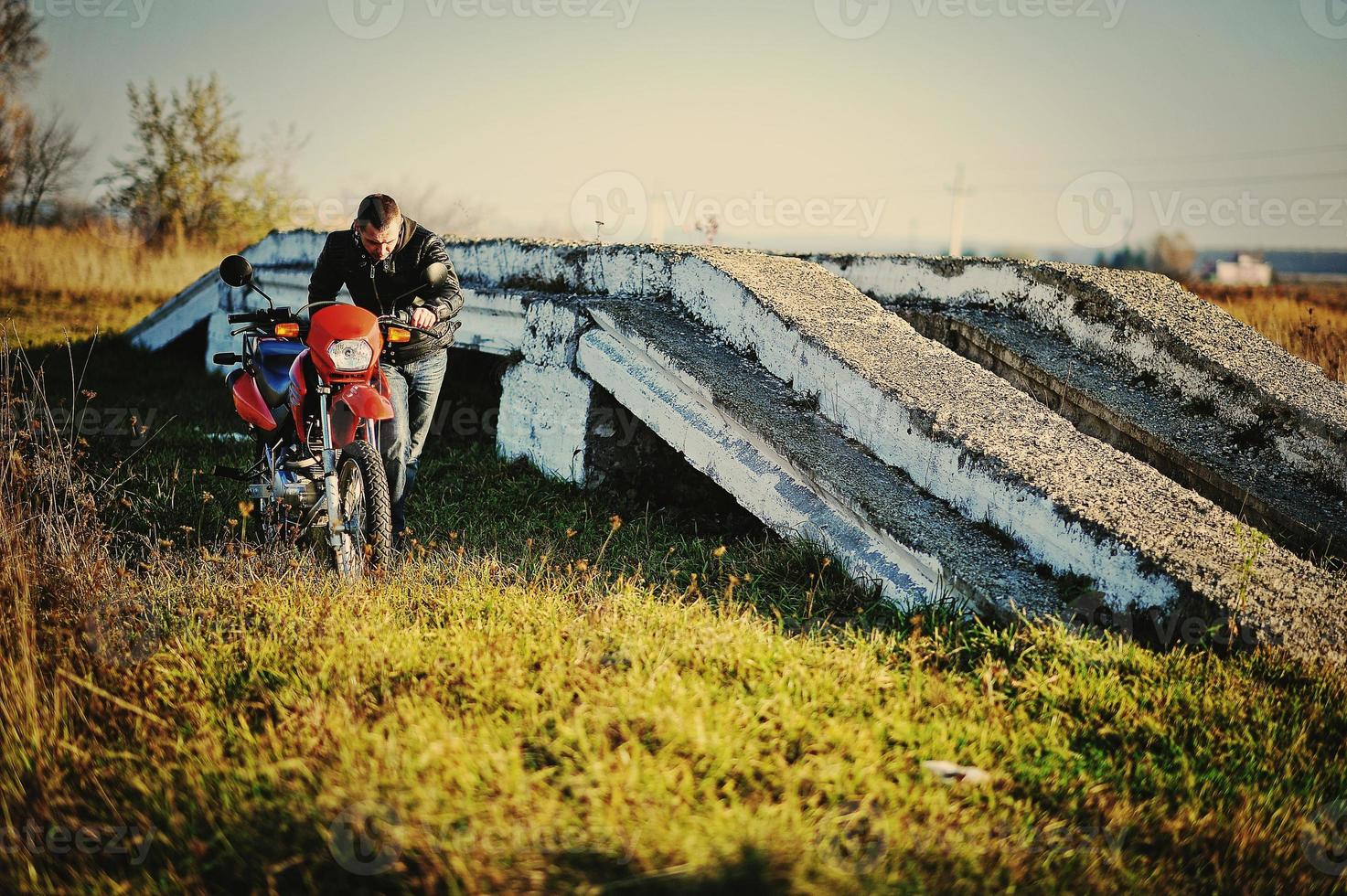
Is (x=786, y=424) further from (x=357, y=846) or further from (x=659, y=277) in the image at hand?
(x=357, y=846)

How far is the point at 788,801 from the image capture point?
2.21 meters

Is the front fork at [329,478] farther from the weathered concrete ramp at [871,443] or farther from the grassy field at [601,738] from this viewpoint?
the weathered concrete ramp at [871,443]

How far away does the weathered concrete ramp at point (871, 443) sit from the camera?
3.20 metres

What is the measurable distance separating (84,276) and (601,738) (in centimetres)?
1316

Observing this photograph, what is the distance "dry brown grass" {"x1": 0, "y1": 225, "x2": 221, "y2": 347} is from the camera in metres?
10.5

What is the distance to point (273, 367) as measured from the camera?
3930 mm

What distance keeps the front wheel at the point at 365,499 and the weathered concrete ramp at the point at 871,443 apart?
4.67 feet
